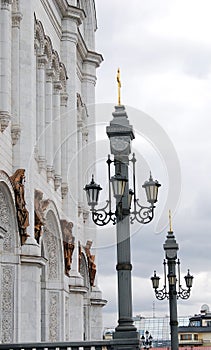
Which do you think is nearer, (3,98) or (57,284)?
(3,98)

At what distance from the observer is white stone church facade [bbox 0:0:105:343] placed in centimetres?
2786

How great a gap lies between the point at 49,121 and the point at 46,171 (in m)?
1.95

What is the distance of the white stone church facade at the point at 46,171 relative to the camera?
91.4 ft

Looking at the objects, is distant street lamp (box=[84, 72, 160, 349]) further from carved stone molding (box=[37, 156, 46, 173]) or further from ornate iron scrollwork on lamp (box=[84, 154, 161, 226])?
carved stone molding (box=[37, 156, 46, 173])

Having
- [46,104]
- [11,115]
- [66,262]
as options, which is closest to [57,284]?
[66,262]

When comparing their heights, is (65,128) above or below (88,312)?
above

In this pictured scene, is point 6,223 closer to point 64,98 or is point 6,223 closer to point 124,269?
point 124,269

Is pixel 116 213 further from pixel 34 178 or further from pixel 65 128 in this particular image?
pixel 65 128

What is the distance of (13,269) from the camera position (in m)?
27.9

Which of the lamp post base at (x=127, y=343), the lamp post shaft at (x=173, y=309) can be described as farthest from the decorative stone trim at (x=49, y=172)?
the lamp post base at (x=127, y=343)

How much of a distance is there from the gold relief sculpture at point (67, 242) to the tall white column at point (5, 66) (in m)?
9.91

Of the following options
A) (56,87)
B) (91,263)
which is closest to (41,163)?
(56,87)

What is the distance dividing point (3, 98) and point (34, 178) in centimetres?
474

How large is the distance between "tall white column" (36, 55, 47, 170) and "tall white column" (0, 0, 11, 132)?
4.96 meters
